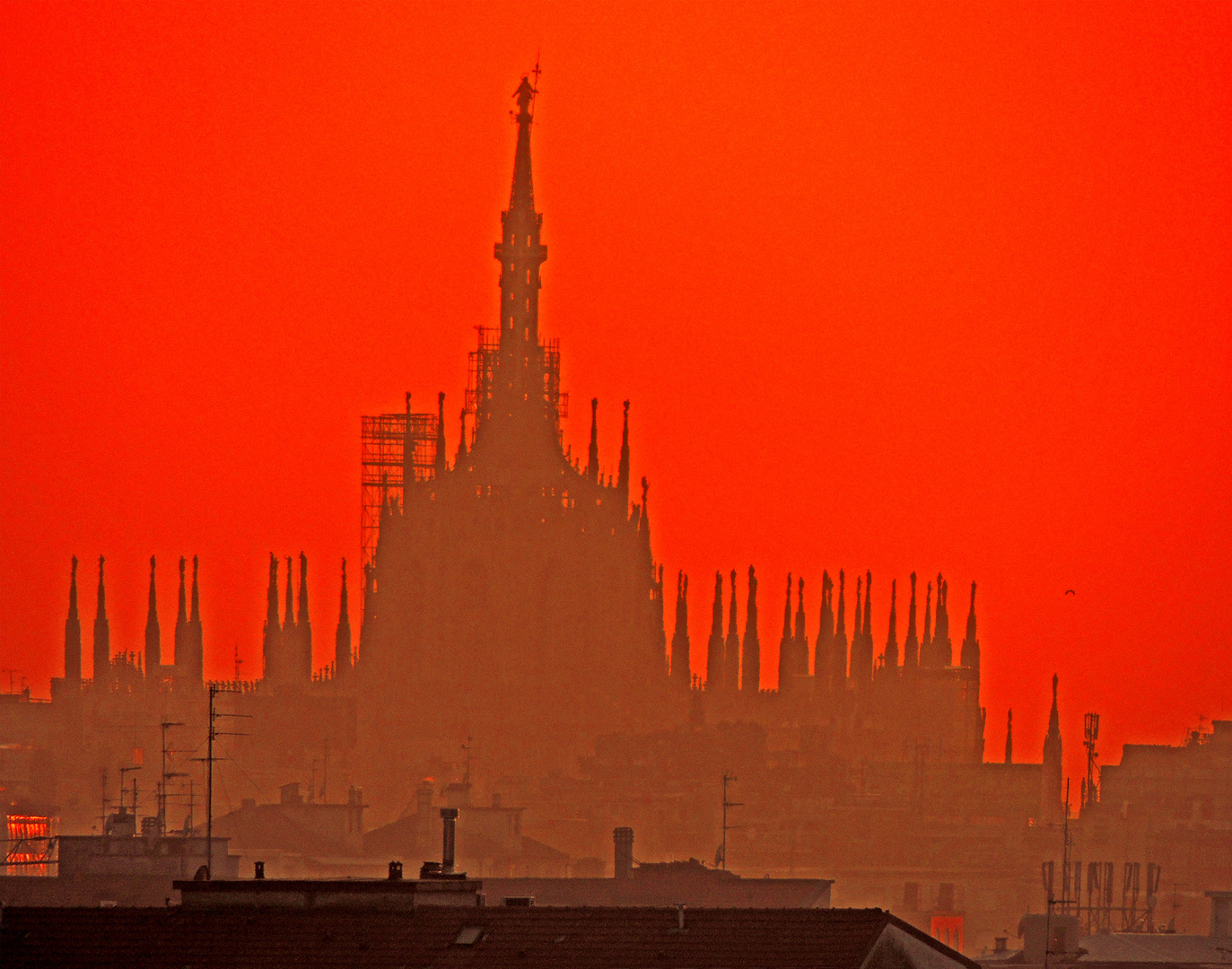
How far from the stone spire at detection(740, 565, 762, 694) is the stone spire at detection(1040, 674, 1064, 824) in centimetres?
912

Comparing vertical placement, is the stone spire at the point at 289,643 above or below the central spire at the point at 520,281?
below

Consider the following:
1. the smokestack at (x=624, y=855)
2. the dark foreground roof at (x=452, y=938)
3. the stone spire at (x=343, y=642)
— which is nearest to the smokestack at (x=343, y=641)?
the stone spire at (x=343, y=642)

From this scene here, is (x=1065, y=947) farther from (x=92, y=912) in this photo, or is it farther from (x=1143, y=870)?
(x=1143, y=870)

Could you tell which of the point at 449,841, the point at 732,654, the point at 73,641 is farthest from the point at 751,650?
the point at 449,841

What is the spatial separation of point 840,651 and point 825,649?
632 millimetres

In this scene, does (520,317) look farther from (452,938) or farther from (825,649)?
(452,938)

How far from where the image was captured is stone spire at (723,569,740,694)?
121625 millimetres

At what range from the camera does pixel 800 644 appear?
125 metres

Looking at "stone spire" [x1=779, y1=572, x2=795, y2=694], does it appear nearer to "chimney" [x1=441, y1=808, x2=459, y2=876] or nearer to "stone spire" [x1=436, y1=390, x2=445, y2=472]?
"stone spire" [x1=436, y1=390, x2=445, y2=472]

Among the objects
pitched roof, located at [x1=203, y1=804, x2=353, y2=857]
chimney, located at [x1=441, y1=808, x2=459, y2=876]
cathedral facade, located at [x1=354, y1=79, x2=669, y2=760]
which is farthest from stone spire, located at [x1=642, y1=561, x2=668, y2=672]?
chimney, located at [x1=441, y1=808, x2=459, y2=876]

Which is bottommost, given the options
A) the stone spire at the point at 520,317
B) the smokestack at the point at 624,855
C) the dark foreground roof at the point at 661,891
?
the dark foreground roof at the point at 661,891

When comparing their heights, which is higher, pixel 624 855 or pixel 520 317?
pixel 520 317

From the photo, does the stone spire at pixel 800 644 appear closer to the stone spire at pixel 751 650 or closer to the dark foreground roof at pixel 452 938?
the stone spire at pixel 751 650

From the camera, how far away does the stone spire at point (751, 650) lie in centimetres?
12138
